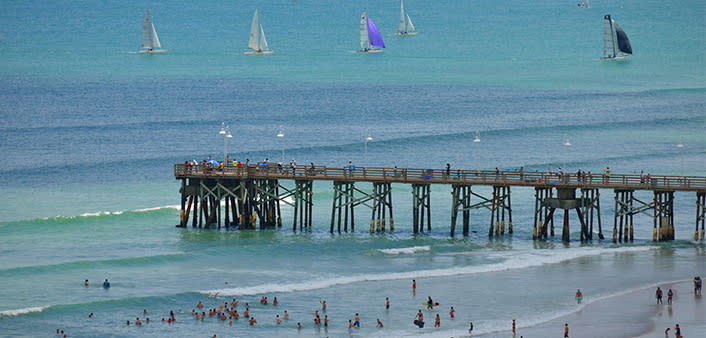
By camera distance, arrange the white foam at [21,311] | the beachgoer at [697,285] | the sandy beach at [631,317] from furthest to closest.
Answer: the beachgoer at [697,285] < the white foam at [21,311] < the sandy beach at [631,317]

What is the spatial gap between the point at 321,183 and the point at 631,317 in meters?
Result: 44.1

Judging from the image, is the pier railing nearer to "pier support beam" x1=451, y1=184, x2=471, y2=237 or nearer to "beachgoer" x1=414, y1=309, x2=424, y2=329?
"pier support beam" x1=451, y1=184, x2=471, y2=237

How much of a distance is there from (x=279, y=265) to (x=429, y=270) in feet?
26.4

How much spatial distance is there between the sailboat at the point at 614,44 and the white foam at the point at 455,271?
12874 centimetres

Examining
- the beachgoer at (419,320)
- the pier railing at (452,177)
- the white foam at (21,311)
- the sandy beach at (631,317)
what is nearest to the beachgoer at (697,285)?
the sandy beach at (631,317)

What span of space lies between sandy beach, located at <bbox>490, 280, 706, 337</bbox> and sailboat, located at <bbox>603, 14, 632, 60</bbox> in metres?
137

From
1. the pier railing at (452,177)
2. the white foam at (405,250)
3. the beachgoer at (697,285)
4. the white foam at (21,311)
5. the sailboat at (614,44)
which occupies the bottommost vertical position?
the white foam at (21,311)

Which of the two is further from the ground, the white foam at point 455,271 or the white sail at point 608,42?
the white sail at point 608,42

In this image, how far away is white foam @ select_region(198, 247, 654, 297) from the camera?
179ft

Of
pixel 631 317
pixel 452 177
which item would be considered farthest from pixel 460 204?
pixel 631 317

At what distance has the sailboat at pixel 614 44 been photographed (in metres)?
186

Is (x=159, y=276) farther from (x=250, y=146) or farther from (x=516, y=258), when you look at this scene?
(x=250, y=146)

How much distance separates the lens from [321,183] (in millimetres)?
90312

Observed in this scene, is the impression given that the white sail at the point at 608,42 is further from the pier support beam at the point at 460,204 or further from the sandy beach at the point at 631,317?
the sandy beach at the point at 631,317
